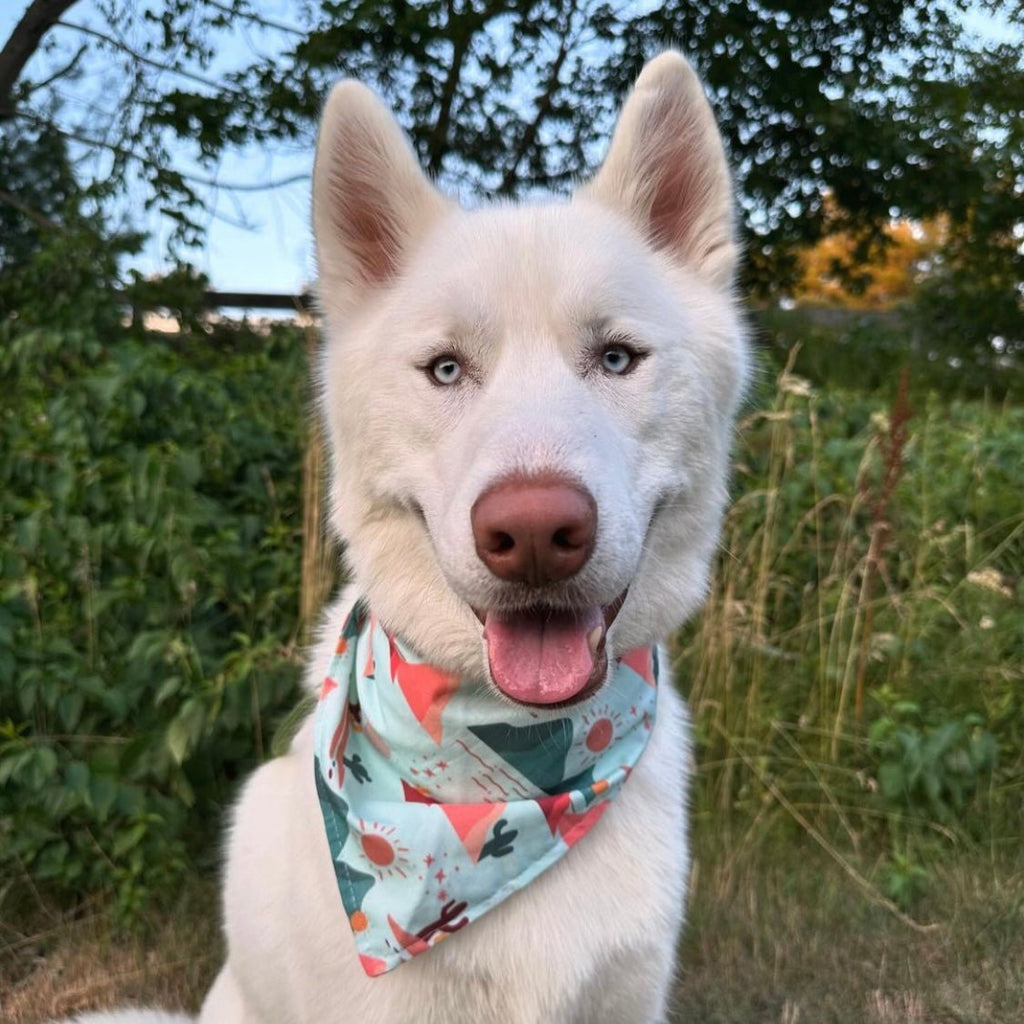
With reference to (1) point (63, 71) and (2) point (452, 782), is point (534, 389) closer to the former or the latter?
(2) point (452, 782)

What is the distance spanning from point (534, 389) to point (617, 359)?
21 centimetres

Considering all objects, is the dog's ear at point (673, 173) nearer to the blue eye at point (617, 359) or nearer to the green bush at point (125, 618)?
the blue eye at point (617, 359)

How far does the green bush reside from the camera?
2.89 meters

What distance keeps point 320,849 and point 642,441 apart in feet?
3.28

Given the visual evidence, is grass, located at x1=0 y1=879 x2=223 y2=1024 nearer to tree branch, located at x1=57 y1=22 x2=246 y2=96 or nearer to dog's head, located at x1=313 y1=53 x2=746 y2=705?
dog's head, located at x1=313 y1=53 x2=746 y2=705

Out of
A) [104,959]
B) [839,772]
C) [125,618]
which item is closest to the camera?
[104,959]

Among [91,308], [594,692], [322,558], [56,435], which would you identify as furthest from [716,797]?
[91,308]

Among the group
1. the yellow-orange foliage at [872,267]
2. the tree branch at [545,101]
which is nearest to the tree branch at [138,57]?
the tree branch at [545,101]

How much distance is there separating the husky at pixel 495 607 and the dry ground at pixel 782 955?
2.69ft

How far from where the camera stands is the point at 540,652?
65.8 inches

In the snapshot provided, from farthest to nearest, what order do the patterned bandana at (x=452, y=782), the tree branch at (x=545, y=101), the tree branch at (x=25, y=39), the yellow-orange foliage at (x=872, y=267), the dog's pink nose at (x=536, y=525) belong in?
the yellow-orange foliage at (x=872, y=267), the tree branch at (x=545, y=101), the tree branch at (x=25, y=39), the patterned bandana at (x=452, y=782), the dog's pink nose at (x=536, y=525)

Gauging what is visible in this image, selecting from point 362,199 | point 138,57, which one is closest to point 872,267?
point 138,57

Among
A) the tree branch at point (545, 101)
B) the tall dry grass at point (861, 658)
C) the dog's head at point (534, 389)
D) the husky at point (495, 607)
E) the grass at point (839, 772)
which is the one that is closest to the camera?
the dog's head at point (534, 389)

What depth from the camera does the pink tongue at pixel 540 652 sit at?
64.6 inches
